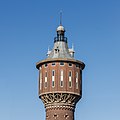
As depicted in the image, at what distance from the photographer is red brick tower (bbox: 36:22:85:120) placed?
69750 mm

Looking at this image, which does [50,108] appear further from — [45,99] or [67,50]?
[67,50]

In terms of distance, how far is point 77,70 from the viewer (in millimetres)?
72062

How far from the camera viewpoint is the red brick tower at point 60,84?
69.8 metres

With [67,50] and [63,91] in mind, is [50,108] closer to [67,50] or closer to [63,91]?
[63,91]

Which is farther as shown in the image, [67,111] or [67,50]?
[67,50]

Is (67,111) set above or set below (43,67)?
below

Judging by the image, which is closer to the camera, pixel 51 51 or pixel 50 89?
pixel 50 89

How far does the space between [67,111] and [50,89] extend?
162 inches

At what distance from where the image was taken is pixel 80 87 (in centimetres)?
7212

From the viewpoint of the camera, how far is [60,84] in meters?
70.1

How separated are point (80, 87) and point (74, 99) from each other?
2.33 m

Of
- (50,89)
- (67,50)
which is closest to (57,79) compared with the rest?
(50,89)

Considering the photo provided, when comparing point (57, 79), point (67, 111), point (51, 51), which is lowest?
point (67, 111)

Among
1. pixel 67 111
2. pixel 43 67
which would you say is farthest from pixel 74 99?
pixel 43 67
